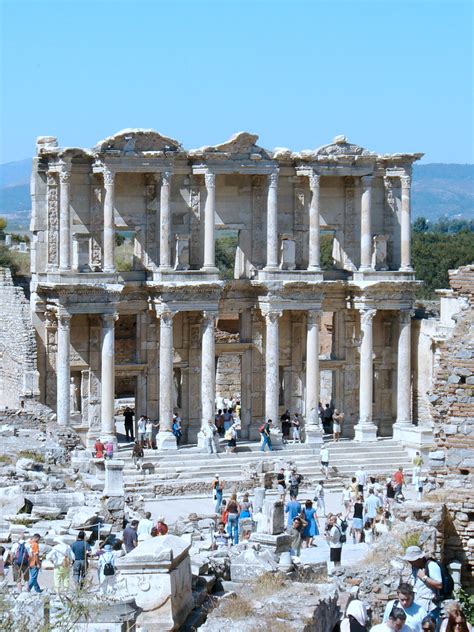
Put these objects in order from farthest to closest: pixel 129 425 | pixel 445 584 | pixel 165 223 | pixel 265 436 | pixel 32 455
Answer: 1. pixel 129 425
2. pixel 165 223
3. pixel 265 436
4. pixel 32 455
5. pixel 445 584

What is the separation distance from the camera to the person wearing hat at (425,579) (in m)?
18.8

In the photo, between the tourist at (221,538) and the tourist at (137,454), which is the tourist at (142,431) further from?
the tourist at (221,538)

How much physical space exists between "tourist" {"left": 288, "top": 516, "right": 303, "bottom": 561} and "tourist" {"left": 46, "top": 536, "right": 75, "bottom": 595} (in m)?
4.28

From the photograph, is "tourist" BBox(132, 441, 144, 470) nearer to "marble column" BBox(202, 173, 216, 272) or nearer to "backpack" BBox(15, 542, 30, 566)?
"marble column" BBox(202, 173, 216, 272)

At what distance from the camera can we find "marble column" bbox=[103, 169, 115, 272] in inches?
1715

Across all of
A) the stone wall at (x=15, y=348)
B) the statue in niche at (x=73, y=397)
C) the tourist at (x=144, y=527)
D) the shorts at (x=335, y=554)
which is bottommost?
the shorts at (x=335, y=554)

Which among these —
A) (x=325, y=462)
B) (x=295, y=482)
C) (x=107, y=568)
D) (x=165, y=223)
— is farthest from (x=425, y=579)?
(x=165, y=223)

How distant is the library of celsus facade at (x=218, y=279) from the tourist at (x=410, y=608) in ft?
86.9

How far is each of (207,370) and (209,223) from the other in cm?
409

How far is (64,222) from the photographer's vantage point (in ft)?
143

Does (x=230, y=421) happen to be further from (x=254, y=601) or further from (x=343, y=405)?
(x=254, y=601)

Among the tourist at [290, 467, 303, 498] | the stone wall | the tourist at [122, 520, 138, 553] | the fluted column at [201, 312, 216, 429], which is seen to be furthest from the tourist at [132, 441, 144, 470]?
the tourist at [122, 520, 138, 553]

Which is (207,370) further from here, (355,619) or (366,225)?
(355,619)

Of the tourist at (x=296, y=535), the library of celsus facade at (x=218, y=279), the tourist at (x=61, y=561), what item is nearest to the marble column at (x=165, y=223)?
the library of celsus facade at (x=218, y=279)
